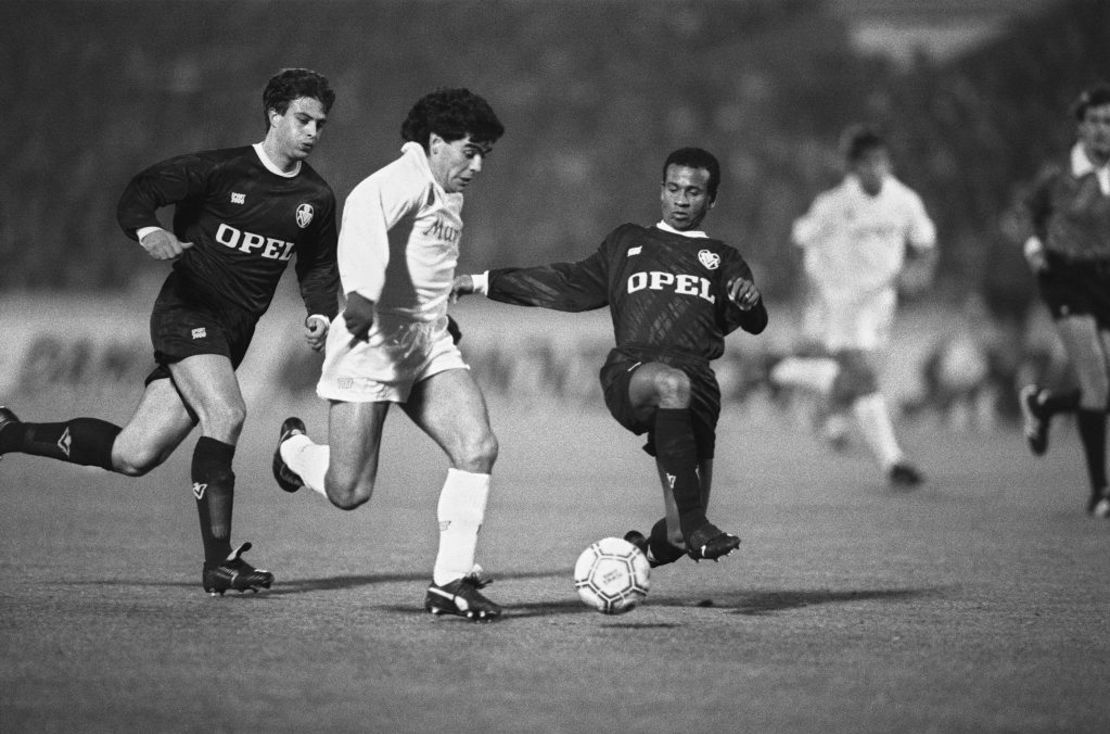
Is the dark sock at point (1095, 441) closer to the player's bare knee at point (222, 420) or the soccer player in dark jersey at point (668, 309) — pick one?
the soccer player in dark jersey at point (668, 309)

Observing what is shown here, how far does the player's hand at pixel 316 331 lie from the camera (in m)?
5.76

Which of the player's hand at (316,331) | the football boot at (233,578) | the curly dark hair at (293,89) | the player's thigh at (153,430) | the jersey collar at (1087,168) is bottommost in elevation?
the football boot at (233,578)

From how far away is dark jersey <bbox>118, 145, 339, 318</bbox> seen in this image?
5930mm

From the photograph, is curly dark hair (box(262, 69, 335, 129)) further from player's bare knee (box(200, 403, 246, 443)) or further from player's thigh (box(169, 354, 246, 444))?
player's bare knee (box(200, 403, 246, 443))

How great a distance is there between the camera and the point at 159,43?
20469 millimetres

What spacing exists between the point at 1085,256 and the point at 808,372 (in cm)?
359

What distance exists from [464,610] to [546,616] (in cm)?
32

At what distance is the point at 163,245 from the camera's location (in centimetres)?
552

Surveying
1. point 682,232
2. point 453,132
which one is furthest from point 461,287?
point 682,232

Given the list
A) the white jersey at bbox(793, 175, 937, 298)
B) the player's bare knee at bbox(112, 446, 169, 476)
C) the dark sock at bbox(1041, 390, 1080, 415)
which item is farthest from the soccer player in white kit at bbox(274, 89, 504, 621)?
the white jersey at bbox(793, 175, 937, 298)

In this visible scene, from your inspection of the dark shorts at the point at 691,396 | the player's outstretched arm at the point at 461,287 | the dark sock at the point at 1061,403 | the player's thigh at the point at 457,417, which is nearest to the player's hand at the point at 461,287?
the player's outstretched arm at the point at 461,287

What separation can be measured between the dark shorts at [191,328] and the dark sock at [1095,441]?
17.4ft

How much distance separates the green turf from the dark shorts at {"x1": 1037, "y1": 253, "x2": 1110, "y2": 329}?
1.18 m

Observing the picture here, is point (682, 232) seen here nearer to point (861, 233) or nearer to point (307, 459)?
point (307, 459)
